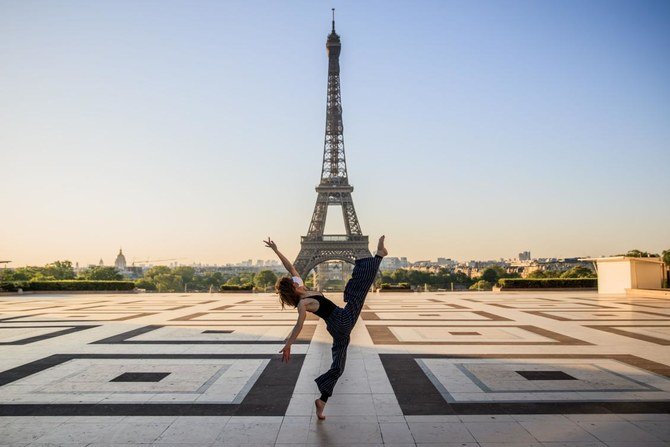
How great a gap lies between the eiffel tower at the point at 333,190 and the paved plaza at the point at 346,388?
4029 cm

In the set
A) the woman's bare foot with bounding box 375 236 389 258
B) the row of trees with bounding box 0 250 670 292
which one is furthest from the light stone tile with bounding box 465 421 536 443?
the row of trees with bounding box 0 250 670 292

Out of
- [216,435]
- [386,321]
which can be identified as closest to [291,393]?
[216,435]

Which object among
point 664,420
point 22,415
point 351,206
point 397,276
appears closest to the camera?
point 664,420

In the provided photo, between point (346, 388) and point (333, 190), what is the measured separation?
51.7m

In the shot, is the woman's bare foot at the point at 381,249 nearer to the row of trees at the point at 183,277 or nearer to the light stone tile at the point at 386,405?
the light stone tile at the point at 386,405

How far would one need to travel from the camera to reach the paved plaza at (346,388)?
496 cm

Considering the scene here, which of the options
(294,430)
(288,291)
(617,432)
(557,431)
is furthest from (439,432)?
(288,291)

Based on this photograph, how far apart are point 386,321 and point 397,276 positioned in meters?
96.5

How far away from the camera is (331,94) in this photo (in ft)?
193

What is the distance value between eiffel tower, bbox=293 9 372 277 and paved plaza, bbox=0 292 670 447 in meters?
40.3

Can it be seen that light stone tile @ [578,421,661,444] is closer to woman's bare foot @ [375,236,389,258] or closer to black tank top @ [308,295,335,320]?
woman's bare foot @ [375,236,389,258]

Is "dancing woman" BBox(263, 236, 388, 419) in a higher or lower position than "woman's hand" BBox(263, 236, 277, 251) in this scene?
lower

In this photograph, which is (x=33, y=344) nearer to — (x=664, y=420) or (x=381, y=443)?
(x=381, y=443)

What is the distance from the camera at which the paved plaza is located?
496cm
